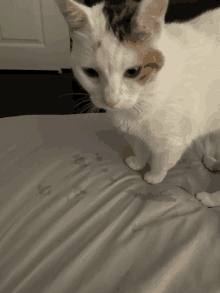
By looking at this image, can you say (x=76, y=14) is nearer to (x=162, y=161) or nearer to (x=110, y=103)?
(x=110, y=103)

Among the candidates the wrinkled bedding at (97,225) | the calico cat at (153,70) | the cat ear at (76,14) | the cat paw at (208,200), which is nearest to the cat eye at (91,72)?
the calico cat at (153,70)

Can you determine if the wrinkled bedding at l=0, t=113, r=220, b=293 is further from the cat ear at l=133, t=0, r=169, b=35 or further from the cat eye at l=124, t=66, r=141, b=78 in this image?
the cat ear at l=133, t=0, r=169, b=35

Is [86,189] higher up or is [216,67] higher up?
[216,67]

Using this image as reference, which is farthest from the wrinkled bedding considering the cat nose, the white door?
the white door

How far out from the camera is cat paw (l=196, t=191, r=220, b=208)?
0.66m

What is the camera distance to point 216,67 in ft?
2.13

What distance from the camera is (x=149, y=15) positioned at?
493 mm

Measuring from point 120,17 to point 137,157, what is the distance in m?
0.51

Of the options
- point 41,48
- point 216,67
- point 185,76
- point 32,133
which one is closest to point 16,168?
point 32,133

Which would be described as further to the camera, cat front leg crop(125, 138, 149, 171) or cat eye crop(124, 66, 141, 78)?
cat front leg crop(125, 138, 149, 171)

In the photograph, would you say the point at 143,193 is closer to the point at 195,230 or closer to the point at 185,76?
the point at 195,230

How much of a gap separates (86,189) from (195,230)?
335 mm

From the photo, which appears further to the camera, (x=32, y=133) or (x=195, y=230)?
(x=32, y=133)

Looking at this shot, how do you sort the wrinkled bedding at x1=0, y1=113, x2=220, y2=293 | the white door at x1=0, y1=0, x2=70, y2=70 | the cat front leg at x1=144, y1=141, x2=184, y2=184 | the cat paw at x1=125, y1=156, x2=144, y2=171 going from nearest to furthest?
the wrinkled bedding at x1=0, y1=113, x2=220, y2=293
the cat front leg at x1=144, y1=141, x2=184, y2=184
the cat paw at x1=125, y1=156, x2=144, y2=171
the white door at x1=0, y1=0, x2=70, y2=70
